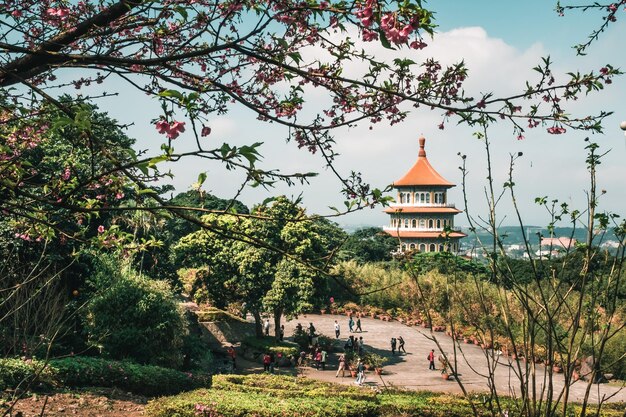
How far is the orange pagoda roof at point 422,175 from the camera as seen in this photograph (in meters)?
65.9

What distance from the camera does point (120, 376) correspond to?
1560 cm

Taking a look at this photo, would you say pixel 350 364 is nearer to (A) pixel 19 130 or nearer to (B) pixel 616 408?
(B) pixel 616 408

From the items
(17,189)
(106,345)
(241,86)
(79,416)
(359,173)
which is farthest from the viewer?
(106,345)

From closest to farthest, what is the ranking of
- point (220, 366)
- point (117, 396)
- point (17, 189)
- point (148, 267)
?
point (17, 189)
point (117, 396)
point (220, 366)
point (148, 267)

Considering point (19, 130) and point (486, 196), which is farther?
point (19, 130)

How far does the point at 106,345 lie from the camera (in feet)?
58.4

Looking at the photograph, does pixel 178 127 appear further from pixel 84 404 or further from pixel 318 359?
pixel 318 359

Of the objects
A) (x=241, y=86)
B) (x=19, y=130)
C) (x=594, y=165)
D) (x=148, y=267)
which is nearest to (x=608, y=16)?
(x=594, y=165)

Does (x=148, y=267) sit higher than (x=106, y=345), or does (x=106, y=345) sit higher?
(x=148, y=267)

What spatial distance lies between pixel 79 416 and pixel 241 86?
32.9ft

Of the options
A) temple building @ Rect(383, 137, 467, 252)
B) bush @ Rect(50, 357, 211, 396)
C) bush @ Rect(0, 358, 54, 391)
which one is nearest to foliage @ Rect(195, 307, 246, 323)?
bush @ Rect(50, 357, 211, 396)

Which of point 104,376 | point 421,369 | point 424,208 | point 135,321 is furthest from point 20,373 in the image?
point 424,208

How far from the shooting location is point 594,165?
4.36m

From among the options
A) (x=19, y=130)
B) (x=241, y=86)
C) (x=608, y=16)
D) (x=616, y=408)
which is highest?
(x=608, y=16)
